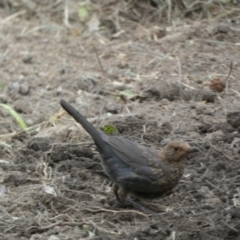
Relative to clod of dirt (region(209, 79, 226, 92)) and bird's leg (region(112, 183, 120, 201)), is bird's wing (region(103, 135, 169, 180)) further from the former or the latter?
clod of dirt (region(209, 79, 226, 92))

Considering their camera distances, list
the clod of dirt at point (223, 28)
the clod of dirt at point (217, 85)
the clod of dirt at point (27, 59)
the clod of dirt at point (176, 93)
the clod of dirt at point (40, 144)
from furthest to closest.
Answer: the clod of dirt at point (27, 59) → the clod of dirt at point (223, 28) → the clod of dirt at point (217, 85) → the clod of dirt at point (176, 93) → the clod of dirt at point (40, 144)

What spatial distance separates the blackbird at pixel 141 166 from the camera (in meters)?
4.96

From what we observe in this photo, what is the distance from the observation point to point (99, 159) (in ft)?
18.3

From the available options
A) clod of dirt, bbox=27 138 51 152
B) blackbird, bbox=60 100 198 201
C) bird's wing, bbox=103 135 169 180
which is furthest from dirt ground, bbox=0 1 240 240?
bird's wing, bbox=103 135 169 180

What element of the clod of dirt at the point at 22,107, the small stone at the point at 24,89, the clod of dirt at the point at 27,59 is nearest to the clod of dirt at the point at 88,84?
the small stone at the point at 24,89

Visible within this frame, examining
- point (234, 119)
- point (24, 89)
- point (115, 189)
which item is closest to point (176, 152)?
point (115, 189)

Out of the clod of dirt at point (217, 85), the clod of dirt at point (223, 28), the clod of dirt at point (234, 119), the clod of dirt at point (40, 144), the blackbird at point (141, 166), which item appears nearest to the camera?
the blackbird at point (141, 166)

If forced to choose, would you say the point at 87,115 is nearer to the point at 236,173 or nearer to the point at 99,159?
the point at 99,159

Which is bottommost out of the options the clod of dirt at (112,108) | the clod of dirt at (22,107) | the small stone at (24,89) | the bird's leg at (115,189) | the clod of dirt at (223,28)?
the clod of dirt at (223,28)

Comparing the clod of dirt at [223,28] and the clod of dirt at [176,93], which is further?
the clod of dirt at [223,28]

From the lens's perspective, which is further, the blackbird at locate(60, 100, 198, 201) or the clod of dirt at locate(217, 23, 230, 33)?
the clod of dirt at locate(217, 23, 230, 33)

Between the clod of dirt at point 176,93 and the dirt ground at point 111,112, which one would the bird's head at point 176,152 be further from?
the clod of dirt at point 176,93

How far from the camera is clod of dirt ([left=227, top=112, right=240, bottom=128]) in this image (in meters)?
5.89

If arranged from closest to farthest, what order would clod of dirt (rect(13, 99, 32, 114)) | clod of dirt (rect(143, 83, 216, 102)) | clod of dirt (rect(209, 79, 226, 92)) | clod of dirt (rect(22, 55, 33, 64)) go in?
clod of dirt (rect(143, 83, 216, 102)) → clod of dirt (rect(209, 79, 226, 92)) → clod of dirt (rect(13, 99, 32, 114)) → clod of dirt (rect(22, 55, 33, 64))
